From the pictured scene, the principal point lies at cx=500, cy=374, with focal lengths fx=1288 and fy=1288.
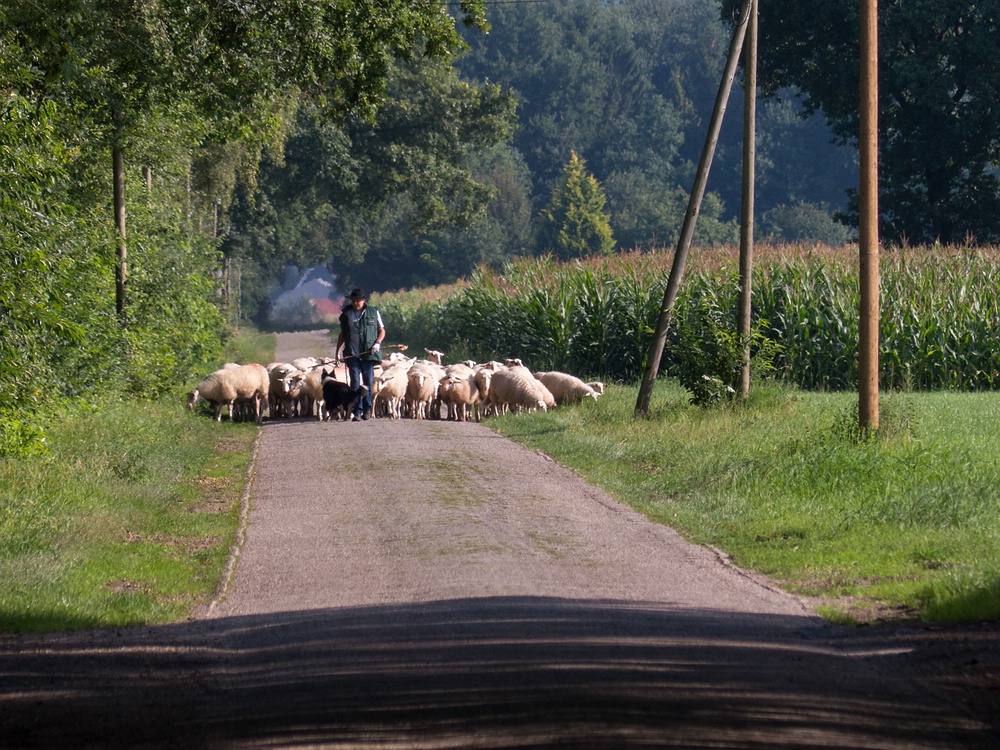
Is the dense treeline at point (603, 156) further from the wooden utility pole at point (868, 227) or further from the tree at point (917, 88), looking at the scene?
the wooden utility pole at point (868, 227)

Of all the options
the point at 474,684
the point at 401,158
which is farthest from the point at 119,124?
the point at 401,158

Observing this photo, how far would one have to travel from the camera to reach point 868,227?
15.0 meters

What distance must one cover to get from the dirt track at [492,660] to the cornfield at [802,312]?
14.5m

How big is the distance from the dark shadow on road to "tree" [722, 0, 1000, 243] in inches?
1438

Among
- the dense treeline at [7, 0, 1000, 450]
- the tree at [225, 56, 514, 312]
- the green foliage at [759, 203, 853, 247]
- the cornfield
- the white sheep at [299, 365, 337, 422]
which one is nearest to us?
the dense treeline at [7, 0, 1000, 450]

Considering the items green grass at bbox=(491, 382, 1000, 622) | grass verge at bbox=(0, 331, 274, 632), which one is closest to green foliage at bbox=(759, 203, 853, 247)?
green grass at bbox=(491, 382, 1000, 622)

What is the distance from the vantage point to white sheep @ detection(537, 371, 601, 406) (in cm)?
2322

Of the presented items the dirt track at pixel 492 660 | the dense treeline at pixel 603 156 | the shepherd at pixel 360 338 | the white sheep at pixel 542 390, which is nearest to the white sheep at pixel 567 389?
the white sheep at pixel 542 390

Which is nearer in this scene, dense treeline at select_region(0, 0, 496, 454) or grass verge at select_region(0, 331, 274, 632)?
grass verge at select_region(0, 331, 274, 632)

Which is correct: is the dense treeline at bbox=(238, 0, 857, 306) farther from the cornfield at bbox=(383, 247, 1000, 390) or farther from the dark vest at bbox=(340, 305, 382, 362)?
the dark vest at bbox=(340, 305, 382, 362)

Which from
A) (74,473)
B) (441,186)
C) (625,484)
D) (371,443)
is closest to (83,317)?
(74,473)

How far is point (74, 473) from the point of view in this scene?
13375mm

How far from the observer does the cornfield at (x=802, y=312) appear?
25.5m

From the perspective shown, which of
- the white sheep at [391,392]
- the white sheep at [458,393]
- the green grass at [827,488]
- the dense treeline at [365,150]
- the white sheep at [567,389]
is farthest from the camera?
the white sheep at [567,389]
